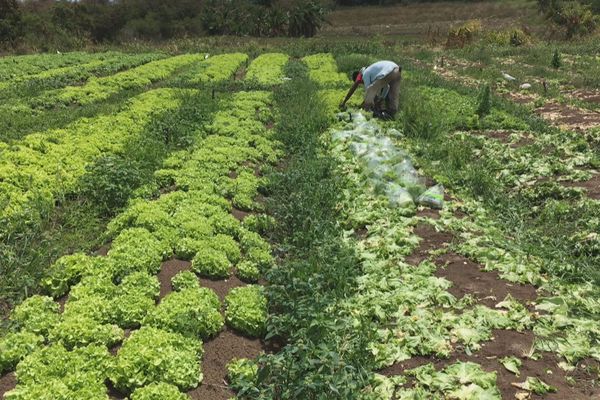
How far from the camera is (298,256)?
7.52 metres

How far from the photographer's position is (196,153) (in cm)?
1088

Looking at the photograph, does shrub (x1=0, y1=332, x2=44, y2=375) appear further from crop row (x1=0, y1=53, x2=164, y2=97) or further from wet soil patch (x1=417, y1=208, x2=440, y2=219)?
crop row (x1=0, y1=53, x2=164, y2=97)

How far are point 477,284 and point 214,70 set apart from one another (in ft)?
64.0

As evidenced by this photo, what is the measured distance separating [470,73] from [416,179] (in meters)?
15.8

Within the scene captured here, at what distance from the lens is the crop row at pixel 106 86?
16.3 metres

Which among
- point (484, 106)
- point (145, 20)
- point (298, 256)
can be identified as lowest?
point (298, 256)

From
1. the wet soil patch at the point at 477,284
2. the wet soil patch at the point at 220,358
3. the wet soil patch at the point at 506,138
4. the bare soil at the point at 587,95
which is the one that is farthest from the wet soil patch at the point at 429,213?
the bare soil at the point at 587,95

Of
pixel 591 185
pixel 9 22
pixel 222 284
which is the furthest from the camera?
pixel 9 22

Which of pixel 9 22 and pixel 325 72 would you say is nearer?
pixel 325 72

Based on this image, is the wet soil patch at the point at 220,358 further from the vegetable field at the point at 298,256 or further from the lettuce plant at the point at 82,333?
the lettuce plant at the point at 82,333

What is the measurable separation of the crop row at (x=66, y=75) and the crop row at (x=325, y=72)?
389 inches

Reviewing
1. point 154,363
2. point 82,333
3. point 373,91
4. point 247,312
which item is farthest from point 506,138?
point 82,333

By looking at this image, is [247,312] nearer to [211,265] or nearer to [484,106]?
[211,265]

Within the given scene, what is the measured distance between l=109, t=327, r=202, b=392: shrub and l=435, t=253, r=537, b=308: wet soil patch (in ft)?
11.5
